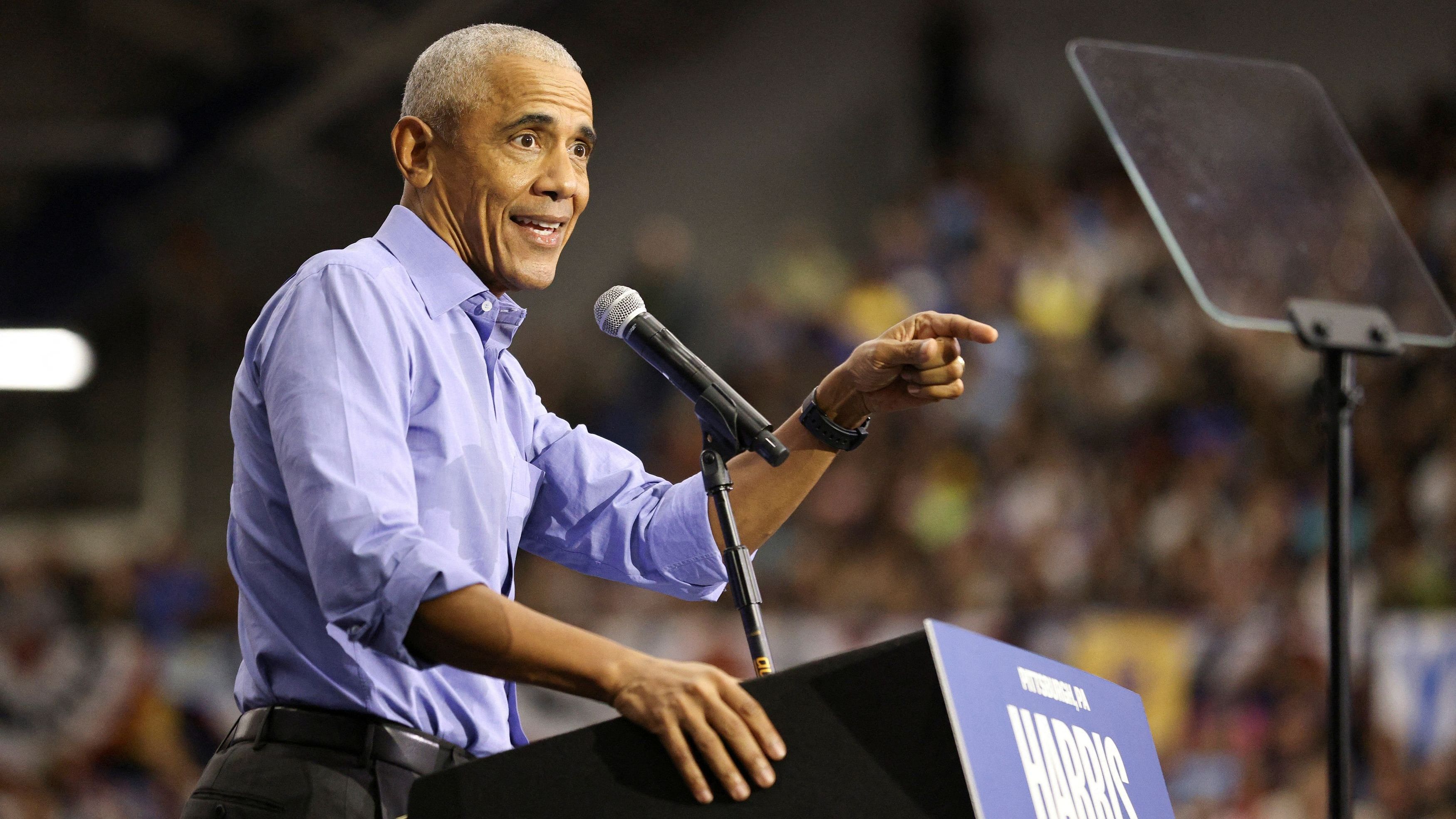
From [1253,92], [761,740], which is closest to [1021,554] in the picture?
[1253,92]

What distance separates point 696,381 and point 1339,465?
2.71 feet

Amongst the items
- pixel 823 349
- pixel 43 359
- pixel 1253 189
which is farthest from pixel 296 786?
pixel 43 359

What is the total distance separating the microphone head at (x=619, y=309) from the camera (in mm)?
1811

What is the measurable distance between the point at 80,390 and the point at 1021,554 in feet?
21.6

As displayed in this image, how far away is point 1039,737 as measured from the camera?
1326 mm

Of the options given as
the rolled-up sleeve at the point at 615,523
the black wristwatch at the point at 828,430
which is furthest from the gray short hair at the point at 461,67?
the black wristwatch at the point at 828,430

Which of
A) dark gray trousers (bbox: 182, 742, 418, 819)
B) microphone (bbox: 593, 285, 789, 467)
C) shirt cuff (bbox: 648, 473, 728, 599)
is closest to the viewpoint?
dark gray trousers (bbox: 182, 742, 418, 819)

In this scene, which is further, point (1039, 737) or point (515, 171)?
point (515, 171)

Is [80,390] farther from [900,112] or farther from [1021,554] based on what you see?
[1021,554]

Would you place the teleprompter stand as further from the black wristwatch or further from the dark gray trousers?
the dark gray trousers

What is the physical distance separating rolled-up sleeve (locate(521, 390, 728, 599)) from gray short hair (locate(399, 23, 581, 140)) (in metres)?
0.47

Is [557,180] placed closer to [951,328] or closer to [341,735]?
[951,328]

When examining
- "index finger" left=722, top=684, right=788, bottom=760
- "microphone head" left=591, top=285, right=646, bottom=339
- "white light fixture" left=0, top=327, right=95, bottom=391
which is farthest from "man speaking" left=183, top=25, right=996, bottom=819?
"white light fixture" left=0, top=327, right=95, bottom=391

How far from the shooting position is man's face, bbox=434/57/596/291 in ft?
6.17
